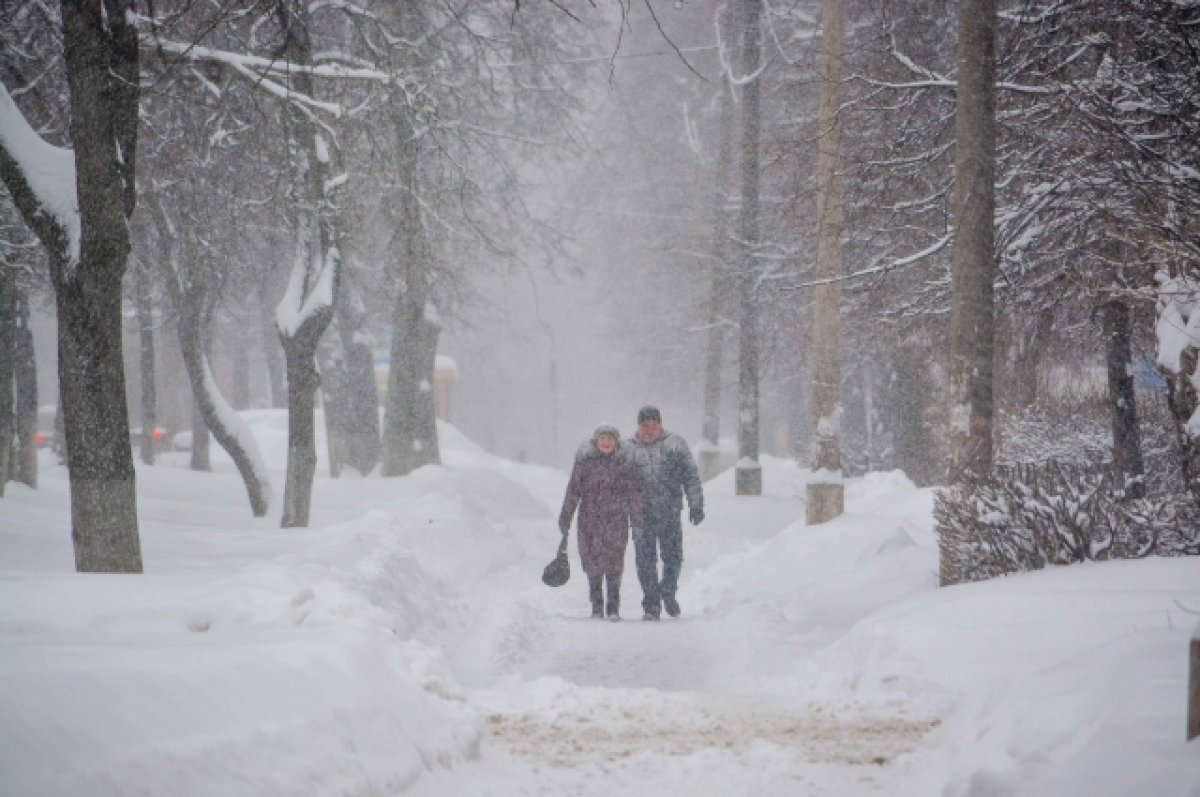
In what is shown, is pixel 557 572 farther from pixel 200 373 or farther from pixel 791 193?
pixel 791 193

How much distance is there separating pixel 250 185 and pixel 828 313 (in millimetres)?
7070

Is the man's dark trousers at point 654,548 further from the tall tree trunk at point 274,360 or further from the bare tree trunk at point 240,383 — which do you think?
the bare tree trunk at point 240,383

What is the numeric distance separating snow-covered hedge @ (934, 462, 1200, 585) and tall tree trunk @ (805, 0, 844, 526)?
4975 mm

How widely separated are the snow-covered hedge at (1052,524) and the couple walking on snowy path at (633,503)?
3032mm

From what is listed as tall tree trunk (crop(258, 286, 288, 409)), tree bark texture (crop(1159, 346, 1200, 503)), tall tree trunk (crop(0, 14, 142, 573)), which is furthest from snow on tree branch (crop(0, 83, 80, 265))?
tall tree trunk (crop(258, 286, 288, 409))

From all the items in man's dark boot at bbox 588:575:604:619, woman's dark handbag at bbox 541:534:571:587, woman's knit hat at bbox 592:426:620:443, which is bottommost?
man's dark boot at bbox 588:575:604:619

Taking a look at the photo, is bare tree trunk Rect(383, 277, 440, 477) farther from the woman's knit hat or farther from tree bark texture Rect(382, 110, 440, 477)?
the woman's knit hat

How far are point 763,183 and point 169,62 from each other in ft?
51.4

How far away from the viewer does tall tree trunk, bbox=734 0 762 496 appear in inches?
714

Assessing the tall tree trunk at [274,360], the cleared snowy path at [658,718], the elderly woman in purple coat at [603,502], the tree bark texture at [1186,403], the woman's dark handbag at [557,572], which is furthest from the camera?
the tall tree trunk at [274,360]

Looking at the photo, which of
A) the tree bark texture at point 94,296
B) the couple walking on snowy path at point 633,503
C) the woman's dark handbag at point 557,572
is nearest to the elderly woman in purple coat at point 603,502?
the couple walking on snowy path at point 633,503

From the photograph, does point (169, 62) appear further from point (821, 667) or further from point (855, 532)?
point (855, 532)

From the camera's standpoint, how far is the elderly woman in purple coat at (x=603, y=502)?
1009 cm

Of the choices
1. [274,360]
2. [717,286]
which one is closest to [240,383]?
[274,360]
